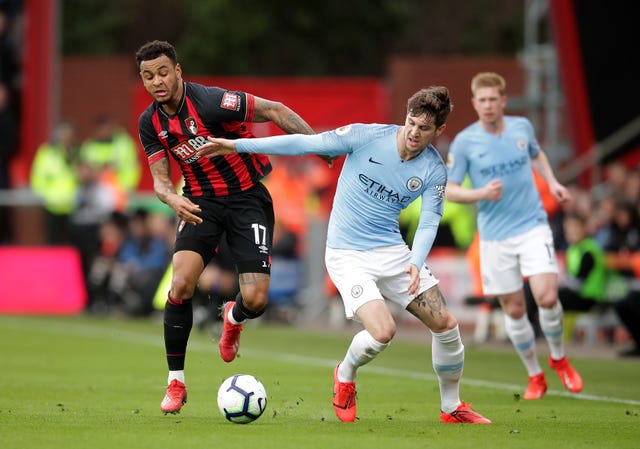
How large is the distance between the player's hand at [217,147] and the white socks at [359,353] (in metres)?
1.43

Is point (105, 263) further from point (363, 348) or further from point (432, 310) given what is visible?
point (432, 310)

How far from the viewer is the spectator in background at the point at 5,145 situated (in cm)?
2411

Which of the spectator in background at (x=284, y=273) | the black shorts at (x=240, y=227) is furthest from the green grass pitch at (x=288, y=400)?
the spectator in background at (x=284, y=273)

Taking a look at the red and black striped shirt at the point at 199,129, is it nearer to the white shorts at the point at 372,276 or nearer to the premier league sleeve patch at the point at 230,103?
the premier league sleeve patch at the point at 230,103

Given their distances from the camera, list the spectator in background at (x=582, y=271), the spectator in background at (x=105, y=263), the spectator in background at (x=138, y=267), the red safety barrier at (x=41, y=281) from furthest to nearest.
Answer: the red safety barrier at (x=41, y=281) → the spectator in background at (x=105, y=263) → the spectator in background at (x=138, y=267) → the spectator in background at (x=582, y=271)

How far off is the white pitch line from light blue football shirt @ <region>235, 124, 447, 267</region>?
2.69 m

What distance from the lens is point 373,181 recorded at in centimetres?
931

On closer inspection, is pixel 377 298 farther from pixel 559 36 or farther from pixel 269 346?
pixel 559 36

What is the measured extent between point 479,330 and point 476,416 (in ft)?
28.6

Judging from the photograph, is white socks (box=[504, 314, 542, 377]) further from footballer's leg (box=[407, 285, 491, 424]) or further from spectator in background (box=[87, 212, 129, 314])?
spectator in background (box=[87, 212, 129, 314])

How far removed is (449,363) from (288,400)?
1965mm

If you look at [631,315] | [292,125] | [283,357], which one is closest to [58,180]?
[283,357]

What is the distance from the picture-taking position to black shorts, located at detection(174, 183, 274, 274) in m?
10.0

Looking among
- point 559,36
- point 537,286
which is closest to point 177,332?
point 537,286
